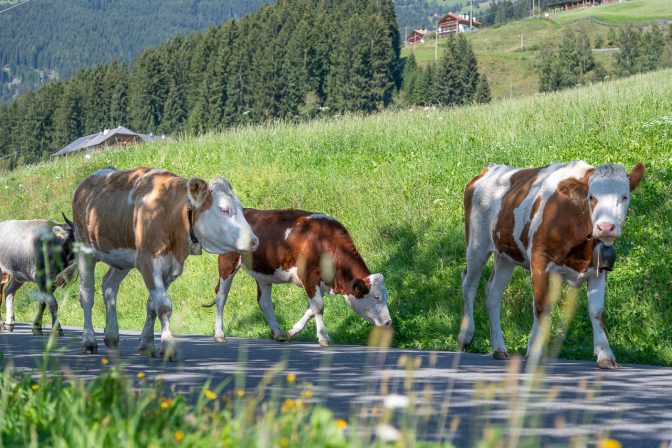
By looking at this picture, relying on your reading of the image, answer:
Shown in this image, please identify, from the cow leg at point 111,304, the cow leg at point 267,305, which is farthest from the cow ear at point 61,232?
the cow leg at point 111,304

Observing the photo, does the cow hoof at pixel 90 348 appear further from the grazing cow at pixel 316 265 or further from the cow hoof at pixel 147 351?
the grazing cow at pixel 316 265

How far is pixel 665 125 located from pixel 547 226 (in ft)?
31.2

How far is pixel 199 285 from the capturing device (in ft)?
71.9

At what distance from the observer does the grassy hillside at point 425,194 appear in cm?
1398

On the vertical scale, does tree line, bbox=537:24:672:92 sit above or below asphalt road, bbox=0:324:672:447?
below

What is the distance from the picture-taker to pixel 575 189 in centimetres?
1101

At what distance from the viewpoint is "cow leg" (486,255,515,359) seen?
12367mm

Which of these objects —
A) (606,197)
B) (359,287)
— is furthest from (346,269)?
(606,197)

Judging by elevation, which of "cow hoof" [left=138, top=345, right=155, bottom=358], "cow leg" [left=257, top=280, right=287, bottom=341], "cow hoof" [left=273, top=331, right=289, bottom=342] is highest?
"cow hoof" [left=138, top=345, right=155, bottom=358]

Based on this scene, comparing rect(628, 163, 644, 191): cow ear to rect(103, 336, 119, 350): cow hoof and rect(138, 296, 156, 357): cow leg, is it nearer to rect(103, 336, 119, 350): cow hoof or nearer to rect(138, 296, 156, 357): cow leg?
rect(138, 296, 156, 357): cow leg

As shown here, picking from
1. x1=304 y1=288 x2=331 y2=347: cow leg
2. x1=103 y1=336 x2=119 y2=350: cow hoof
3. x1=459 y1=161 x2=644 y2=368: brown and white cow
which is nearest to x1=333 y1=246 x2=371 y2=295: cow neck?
x1=304 y1=288 x2=331 y2=347: cow leg

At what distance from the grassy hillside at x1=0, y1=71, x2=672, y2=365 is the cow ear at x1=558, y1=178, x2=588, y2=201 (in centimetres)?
233

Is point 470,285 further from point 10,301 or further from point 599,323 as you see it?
point 10,301

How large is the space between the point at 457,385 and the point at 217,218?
142 inches
